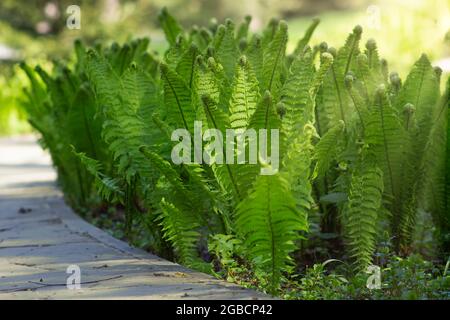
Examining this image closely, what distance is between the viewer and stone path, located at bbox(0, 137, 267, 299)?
3490 millimetres

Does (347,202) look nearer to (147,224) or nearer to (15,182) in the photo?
(147,224)

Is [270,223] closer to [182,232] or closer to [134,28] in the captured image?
[182,232]

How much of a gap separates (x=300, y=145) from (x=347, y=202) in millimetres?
537

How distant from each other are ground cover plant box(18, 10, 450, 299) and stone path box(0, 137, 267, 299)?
0.20 meters

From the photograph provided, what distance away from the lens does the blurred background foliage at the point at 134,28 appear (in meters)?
12.0

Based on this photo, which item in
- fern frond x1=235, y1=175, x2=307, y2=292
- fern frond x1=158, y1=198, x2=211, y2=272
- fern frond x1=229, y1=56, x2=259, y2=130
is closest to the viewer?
fern frond x1=235, y1=175, x2=307, y2=292

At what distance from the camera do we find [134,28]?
65.2ft

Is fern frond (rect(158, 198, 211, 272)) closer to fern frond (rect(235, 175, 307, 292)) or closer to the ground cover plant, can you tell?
the ground cover plant

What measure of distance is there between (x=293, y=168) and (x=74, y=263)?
4.07 feet

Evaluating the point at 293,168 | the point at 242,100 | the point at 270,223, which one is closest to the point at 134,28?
the point at 242,100

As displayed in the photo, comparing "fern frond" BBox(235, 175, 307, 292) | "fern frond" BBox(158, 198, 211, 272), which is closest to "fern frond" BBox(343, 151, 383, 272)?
"fern frond" BBox(235, 175, 307, 292)

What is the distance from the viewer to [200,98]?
3.71m
